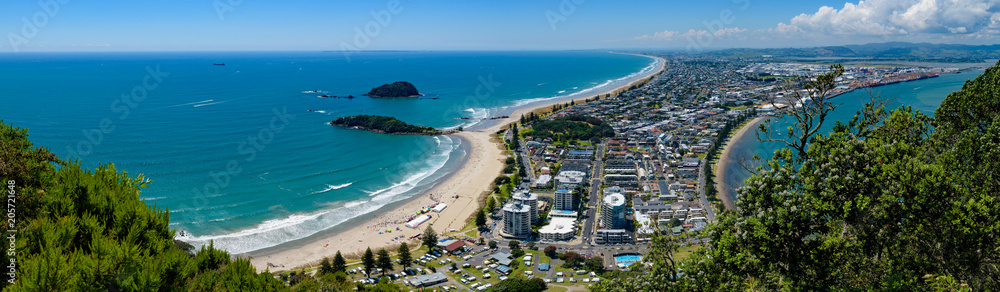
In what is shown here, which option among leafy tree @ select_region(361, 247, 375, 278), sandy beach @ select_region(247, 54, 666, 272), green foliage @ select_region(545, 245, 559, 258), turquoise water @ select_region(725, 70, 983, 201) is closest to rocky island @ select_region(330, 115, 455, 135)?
sandy beach @ select_region(247, 54, 666, 272)

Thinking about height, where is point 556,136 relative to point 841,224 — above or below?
below

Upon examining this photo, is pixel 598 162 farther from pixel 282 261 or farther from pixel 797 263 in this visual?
pixel 797 263

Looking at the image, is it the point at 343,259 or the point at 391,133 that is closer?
the point at 343,259

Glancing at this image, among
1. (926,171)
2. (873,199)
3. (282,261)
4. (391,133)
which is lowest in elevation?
(282,261)

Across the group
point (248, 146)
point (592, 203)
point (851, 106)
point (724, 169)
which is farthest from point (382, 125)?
point (851, 106)

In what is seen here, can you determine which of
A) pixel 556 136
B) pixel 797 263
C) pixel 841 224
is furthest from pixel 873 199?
pixel 556 136

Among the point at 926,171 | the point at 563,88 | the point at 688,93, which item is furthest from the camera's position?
the point at 563,88
